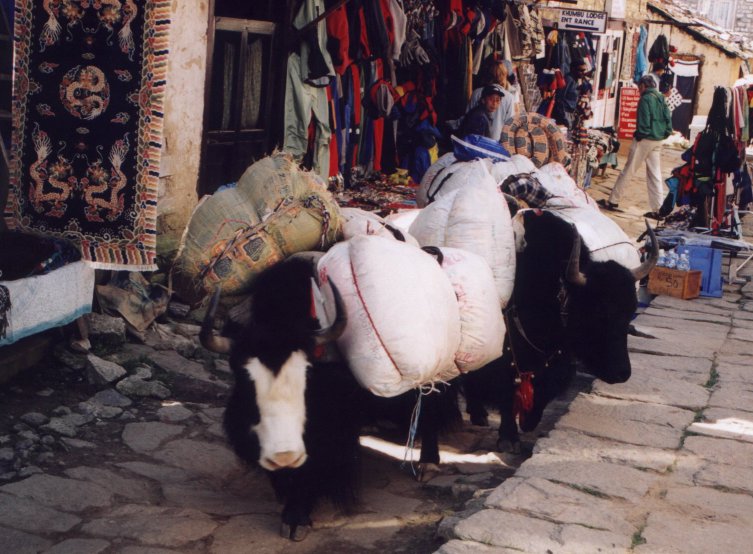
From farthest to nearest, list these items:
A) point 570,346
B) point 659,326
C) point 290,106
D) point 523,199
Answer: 1. point 290,106
2. point 659,326
3. point 523,199
4. point 570,346

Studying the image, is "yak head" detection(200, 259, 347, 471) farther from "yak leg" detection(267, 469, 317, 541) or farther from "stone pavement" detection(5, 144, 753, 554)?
"stone pavement" detection(5, 144, 753, 554)

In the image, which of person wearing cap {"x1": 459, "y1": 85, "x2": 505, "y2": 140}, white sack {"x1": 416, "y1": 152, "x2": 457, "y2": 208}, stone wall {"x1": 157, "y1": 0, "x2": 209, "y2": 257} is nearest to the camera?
white sack {"x1": 416, "y1": 152, "x2": 457, "y2": 208}

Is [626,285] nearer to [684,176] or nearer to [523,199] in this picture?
[523,199]

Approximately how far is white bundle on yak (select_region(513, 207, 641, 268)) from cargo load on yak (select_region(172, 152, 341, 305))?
4.22 ft

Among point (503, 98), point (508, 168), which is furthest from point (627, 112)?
point (508, 168)

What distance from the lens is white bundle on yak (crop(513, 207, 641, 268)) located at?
5.53 meters

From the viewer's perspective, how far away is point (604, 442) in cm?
515

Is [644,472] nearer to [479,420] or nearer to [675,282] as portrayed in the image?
[479,420]

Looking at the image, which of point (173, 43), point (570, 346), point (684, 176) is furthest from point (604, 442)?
point (684, 176)

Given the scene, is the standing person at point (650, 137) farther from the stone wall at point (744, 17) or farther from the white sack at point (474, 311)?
the stone wall at point (744, 17)

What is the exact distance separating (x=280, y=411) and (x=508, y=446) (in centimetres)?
201

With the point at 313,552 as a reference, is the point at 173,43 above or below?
above

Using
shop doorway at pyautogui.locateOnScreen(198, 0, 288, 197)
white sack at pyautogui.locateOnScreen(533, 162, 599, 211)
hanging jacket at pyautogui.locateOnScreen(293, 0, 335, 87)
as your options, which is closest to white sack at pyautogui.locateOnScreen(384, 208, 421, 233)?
white sack at pyautogui.locateOnScreen(533, 162, 599, 211)

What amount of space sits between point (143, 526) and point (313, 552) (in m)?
0.74
